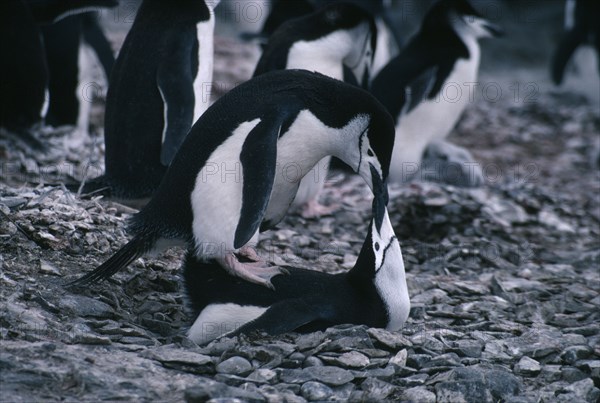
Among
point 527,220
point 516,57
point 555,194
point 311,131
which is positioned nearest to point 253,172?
point 311,131

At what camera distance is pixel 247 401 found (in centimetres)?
223

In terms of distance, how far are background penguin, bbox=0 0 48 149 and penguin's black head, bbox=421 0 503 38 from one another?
7.44 ft

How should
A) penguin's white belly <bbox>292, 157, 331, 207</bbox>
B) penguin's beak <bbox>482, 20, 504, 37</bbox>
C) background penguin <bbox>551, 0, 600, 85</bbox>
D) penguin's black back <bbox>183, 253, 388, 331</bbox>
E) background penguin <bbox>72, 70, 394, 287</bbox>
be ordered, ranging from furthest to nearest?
background penguin <bbox>551, 0, 600, 85</bbox> → penguin's beak <bbox>482, 20, 504, 37</bbox> → penguin's white belly <bbox>292, 157, 331, 207</bbox> → background penguin <bbox>72, 70, 394, 287</bbox> → penguin's black back <bbox>183, 253, 388, 331</bbox>

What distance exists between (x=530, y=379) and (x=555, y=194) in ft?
10.6

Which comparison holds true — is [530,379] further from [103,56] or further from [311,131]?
[103,56]

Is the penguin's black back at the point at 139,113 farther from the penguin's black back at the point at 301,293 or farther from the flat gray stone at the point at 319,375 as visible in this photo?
the flat gray stone at the point at 319,375

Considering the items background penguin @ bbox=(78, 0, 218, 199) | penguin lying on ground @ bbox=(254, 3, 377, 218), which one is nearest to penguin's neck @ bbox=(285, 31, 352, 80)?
penguin lying on ground @ bbox=(254, 3, 377, 218)

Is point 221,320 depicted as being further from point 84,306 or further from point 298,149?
point 298,149

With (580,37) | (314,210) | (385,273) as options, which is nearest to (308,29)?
(314,210)

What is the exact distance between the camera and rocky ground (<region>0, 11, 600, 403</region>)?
7.71ft

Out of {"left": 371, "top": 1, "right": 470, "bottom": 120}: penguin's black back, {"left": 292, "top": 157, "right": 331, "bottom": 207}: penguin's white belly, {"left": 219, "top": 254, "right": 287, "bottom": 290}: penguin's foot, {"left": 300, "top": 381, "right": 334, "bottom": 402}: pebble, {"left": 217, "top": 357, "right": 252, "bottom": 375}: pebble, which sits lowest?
{"left": 292, "top": 157, "right": 331, "bottom": 207}: penguin's white belly

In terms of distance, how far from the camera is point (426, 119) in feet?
18.3

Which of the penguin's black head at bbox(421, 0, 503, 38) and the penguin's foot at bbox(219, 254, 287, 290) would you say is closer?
the penguin's foot at bbox(219, 254, 287, 290)

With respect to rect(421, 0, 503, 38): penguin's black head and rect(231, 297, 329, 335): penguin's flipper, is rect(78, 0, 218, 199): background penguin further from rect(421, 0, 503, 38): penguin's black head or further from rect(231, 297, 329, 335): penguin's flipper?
rect(421, 0, 503, 38): penguin's black head
